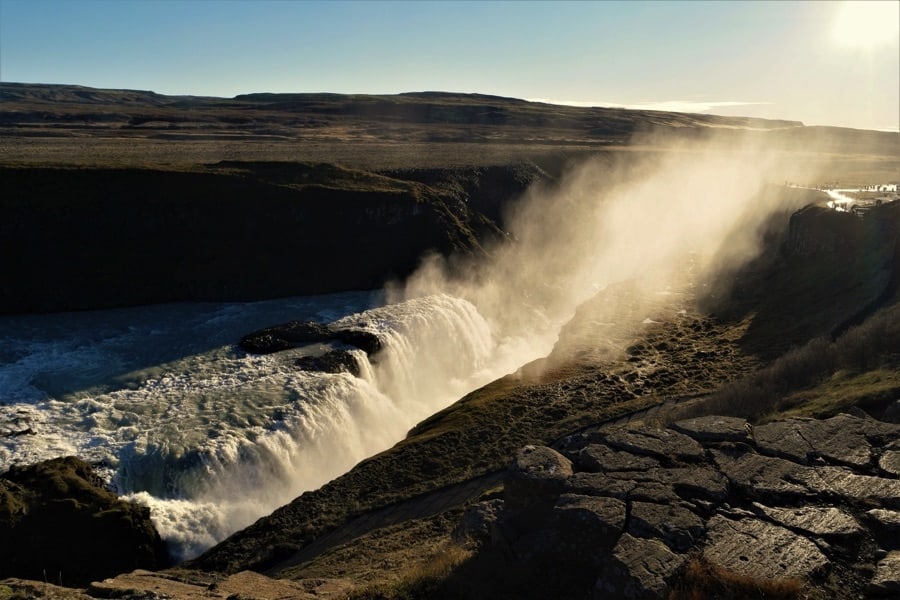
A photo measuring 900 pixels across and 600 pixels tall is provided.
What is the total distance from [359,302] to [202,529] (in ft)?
77.9

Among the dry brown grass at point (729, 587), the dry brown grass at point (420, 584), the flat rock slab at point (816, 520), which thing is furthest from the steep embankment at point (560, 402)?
the flat rock slab at point (816, 520)

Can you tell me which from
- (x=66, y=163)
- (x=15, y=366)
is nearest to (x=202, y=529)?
(x=15, y=366)

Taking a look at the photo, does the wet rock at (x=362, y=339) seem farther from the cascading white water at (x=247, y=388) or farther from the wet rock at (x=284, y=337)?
the wet rock at (x=284, y=337)

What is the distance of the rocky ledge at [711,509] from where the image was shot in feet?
33.0

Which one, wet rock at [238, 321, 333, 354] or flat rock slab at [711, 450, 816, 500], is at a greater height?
flat rock slab at [711, 450, 816, 500]

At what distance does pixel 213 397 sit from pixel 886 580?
26085mm

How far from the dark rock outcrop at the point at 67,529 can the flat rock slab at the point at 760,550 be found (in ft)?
56.5

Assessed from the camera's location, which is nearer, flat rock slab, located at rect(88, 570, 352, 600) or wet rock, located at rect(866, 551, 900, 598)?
wet rock, located at rect(866, 551, 900, 598)

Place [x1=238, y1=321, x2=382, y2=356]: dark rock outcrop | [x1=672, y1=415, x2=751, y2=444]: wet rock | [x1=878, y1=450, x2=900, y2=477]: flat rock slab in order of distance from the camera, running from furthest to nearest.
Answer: [x1=238, y1=321, x2=382, y2=356]: dark rock outcrop
[x1=672, y1=415, x2=751, y2=444]: wet rock
[x1=878, y1=450, x2=900, y2=477]: flat rock slab

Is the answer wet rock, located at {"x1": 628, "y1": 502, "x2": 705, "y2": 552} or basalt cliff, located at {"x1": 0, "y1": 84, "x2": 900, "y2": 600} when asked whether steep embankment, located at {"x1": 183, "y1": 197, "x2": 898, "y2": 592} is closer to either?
basalt cliff, located at {"x1": 0, "y1": 84, "x2": 900, "y2": 600}

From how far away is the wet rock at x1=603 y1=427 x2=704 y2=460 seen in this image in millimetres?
13539

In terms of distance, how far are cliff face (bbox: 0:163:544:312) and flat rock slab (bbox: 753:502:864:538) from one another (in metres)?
38.2

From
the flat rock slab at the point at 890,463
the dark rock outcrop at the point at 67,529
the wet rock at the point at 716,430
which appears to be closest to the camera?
the flat rock slab at the point at 890,463

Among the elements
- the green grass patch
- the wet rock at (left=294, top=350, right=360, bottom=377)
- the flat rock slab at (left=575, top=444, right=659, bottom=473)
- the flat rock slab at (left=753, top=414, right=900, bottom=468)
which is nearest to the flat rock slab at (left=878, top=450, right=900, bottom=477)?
the flat rock slab at (left=753, top=414, right=900, bottom=468)
